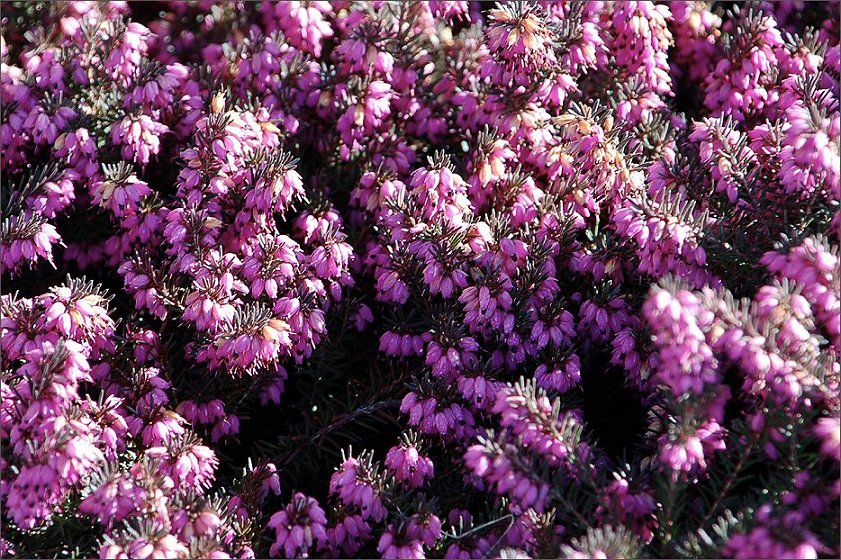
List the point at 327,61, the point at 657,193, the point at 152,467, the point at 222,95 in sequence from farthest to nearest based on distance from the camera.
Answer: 1. the point at 327,61
2. the point at 222,95
3. the point at 657,193
4. the point at 152,467

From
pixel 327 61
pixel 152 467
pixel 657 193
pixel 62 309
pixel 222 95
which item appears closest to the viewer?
pixel 152 467

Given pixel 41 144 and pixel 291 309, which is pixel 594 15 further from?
pixel 41 144

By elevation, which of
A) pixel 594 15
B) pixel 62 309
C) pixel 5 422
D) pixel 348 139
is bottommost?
pixel 5 422

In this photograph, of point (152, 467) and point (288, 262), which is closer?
point (152, 467)

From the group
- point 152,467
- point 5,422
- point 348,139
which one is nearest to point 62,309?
point 5,422

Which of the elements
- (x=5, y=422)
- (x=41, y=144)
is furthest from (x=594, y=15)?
(x=5, y=422)

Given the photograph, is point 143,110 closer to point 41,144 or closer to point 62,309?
point 41,144

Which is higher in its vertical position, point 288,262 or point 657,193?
point 657,193
